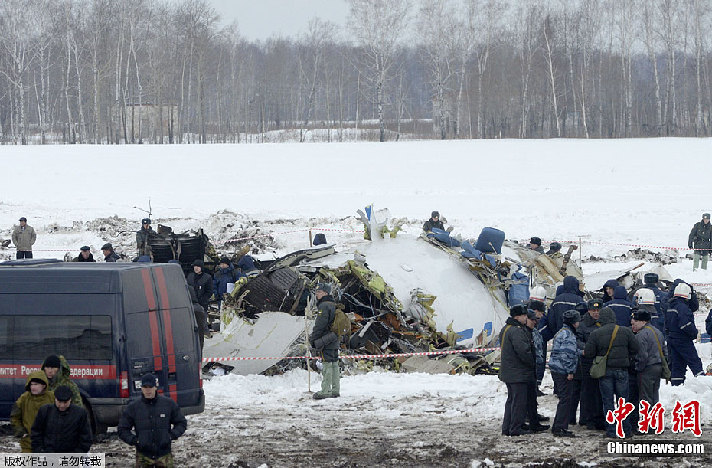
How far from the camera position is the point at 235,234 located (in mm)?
28094

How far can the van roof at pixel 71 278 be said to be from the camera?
918 cm

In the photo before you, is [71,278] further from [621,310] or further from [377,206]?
[377,206]

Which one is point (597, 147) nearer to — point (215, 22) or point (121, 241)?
point (121, 241)

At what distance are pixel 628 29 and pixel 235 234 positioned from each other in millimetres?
43561

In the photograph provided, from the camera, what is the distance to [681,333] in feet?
38.4

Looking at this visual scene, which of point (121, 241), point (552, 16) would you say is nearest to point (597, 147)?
point (552, 16)

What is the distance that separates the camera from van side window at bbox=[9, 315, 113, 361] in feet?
29.9

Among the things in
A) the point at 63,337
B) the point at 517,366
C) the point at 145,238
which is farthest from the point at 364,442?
the point at 145,238

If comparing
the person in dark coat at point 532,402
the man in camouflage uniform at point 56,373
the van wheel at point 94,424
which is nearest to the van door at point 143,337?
the van wheel at point 94,424

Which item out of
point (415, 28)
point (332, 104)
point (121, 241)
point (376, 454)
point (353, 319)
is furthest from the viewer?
point (332, 104)

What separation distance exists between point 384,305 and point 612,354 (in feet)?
17.4

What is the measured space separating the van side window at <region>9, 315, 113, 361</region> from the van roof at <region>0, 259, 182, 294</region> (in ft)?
0.94

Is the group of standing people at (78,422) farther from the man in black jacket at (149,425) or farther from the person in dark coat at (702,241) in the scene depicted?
the person in dark coat at (702,241)

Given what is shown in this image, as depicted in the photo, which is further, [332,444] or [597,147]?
[597,147]
